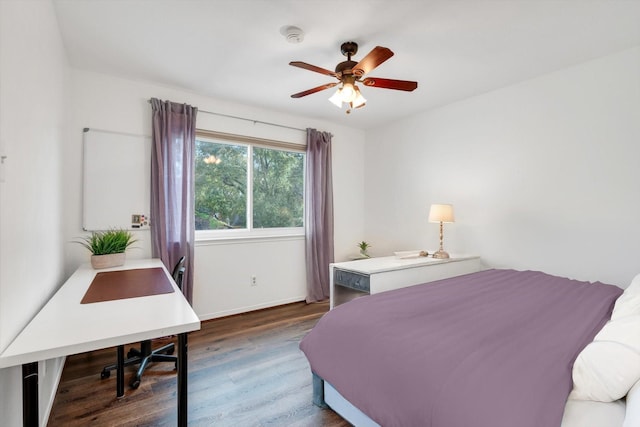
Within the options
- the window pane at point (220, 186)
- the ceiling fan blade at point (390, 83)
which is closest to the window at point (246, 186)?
the window pane at point (220, 186)

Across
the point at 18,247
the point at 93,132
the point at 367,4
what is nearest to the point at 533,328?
the point at 367,4

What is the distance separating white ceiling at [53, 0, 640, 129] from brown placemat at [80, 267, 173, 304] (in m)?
1.73

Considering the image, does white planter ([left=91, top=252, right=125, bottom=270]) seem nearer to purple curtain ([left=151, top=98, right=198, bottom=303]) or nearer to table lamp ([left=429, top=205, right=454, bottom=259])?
purple curtain ([left=151, top=98, right=198, bottom=303])

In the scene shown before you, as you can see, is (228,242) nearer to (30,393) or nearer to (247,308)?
(247,308)

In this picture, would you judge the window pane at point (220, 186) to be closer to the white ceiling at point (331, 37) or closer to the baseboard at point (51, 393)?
the white ceiling at point (331, 37)

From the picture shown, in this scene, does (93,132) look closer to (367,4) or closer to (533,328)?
(367,4)

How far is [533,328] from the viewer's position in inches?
55.7

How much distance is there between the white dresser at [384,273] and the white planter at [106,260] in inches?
70.9

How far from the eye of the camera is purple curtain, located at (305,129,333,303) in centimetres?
401

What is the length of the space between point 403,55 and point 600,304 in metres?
2.15

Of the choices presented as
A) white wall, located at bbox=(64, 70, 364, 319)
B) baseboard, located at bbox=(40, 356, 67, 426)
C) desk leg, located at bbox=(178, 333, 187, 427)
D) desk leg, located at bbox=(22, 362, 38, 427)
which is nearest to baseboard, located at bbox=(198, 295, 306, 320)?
white wall, located at bbox=(64, 70, 364, 319)

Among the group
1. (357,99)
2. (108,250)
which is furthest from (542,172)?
(108,250)

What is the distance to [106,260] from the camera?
2.44 metres

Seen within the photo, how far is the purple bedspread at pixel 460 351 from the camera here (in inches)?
38.0
